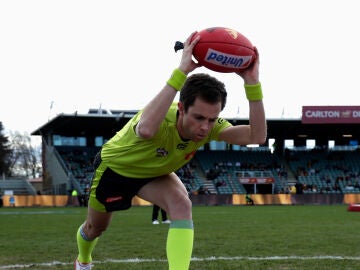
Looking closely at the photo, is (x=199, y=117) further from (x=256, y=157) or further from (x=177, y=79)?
(x=256, y=157)

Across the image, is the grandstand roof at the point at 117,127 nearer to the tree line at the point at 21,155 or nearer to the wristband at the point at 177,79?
the tree line at the point at 21,155

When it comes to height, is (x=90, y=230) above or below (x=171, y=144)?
below

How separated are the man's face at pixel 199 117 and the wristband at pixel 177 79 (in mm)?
249

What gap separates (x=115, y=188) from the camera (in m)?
5.34

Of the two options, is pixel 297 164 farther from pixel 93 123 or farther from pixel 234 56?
pixel 234 56

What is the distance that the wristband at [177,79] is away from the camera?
14.2ft

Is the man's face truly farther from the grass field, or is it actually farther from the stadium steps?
the stadium steps

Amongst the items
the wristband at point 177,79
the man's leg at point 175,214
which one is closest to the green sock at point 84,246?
the man's leg at point 175,214

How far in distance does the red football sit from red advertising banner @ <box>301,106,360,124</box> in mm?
44086

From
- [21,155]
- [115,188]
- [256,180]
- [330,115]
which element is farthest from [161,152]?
[21,155]

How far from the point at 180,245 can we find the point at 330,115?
45.0m

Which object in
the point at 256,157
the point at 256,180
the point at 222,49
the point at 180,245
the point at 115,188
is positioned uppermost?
the point at 222,49

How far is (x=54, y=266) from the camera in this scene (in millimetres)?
7336

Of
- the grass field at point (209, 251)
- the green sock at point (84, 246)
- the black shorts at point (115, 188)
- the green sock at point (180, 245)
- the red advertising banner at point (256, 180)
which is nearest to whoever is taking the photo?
the green sock at point (180, 245)
